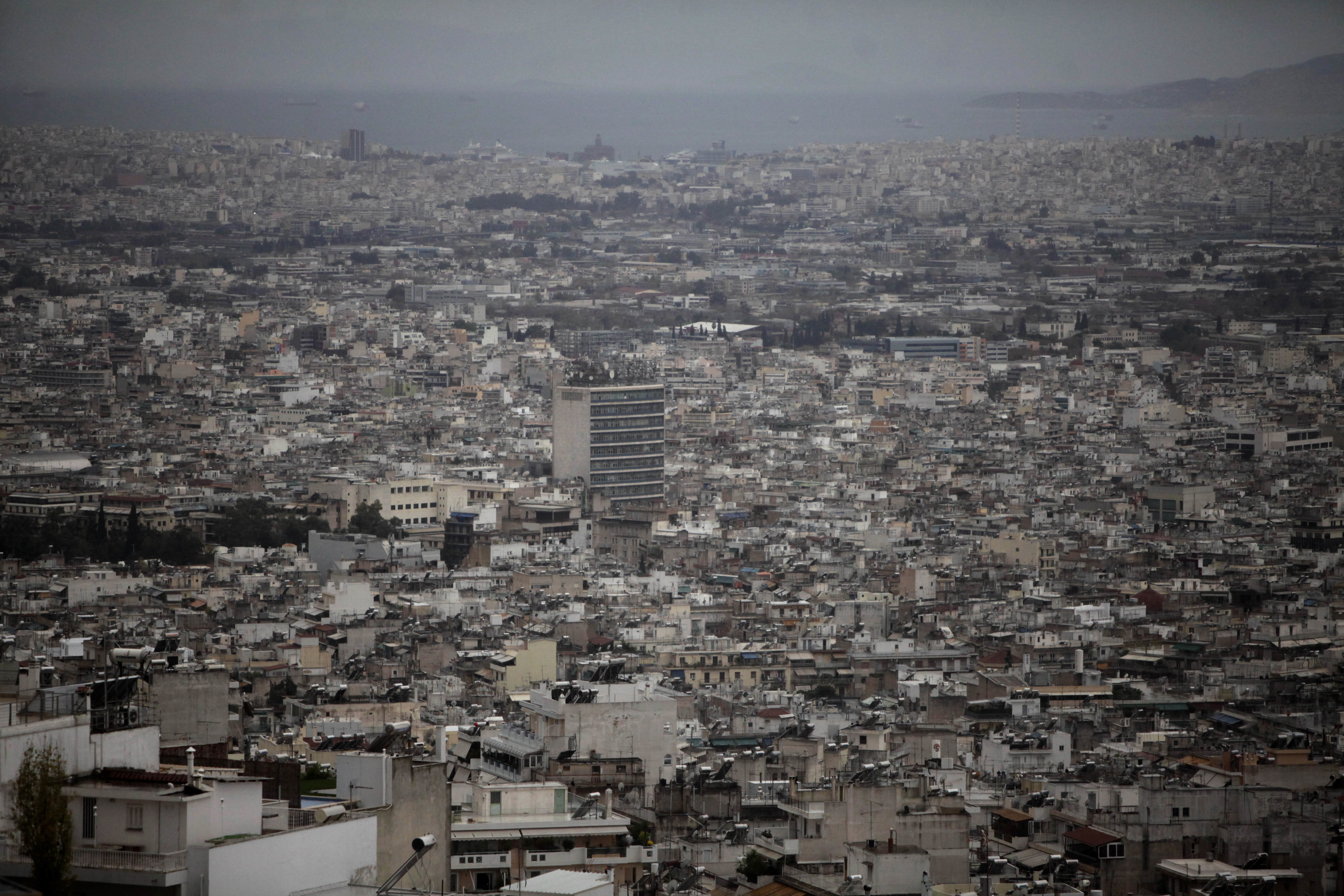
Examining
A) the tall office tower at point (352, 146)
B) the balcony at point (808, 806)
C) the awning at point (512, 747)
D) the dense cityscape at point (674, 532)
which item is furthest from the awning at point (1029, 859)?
the tall office tower at point (352, 146)

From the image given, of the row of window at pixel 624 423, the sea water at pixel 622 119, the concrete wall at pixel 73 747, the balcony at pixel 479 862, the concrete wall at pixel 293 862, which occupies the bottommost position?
the row of window at pixel 624 423

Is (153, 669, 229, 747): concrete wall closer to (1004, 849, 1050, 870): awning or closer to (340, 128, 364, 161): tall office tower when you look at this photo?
(1004, 849, 1050, 870): awning

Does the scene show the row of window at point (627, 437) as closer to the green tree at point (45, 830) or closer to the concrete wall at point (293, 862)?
the concrete wall at point (293, 862)

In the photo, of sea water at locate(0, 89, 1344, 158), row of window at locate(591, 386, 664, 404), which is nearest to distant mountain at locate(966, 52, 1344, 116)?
sea water at locate(0, 89, 1344, 158)

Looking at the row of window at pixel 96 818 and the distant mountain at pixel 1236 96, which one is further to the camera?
the distant mountain at pixel 1236 96

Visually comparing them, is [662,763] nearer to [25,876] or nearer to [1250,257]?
[25,876]

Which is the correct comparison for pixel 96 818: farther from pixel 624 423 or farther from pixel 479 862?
pixel 624 423
